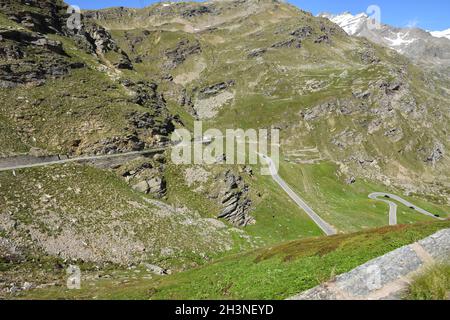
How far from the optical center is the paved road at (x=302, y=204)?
94.5 m

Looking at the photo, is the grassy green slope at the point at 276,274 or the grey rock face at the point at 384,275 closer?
the grey rock face at the point at 384,275

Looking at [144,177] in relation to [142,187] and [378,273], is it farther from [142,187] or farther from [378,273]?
[378,273]

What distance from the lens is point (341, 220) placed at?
106438 millimetres

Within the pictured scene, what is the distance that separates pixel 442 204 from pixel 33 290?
199223mm

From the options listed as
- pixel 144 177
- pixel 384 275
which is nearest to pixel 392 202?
pixel 144 177

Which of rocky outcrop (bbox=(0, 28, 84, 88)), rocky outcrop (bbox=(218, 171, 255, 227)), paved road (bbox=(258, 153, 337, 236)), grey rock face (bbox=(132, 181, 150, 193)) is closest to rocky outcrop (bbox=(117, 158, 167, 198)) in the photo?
grey rock face (bbox=(132, 181, 150, 193))

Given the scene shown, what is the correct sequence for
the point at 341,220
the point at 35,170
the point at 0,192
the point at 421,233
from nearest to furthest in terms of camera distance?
the point at 421,233
the point at 0,192
the point at 35,170
the point at 341,220

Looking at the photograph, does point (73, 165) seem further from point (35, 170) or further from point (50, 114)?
point (50, 114)

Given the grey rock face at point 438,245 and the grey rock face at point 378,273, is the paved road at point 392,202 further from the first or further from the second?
the grey rock face at point 378,273

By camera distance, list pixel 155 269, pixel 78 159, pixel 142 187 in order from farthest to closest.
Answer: pixel 142 187 < pixel 78 159 < pixel 155 269

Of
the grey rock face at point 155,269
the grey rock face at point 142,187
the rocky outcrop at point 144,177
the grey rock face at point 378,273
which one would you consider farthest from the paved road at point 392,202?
the grey rock face at point 378,273

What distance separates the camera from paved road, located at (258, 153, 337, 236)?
3720 inches

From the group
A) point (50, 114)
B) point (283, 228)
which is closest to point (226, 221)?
point (283, 228)

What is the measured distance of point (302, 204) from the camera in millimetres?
110250
